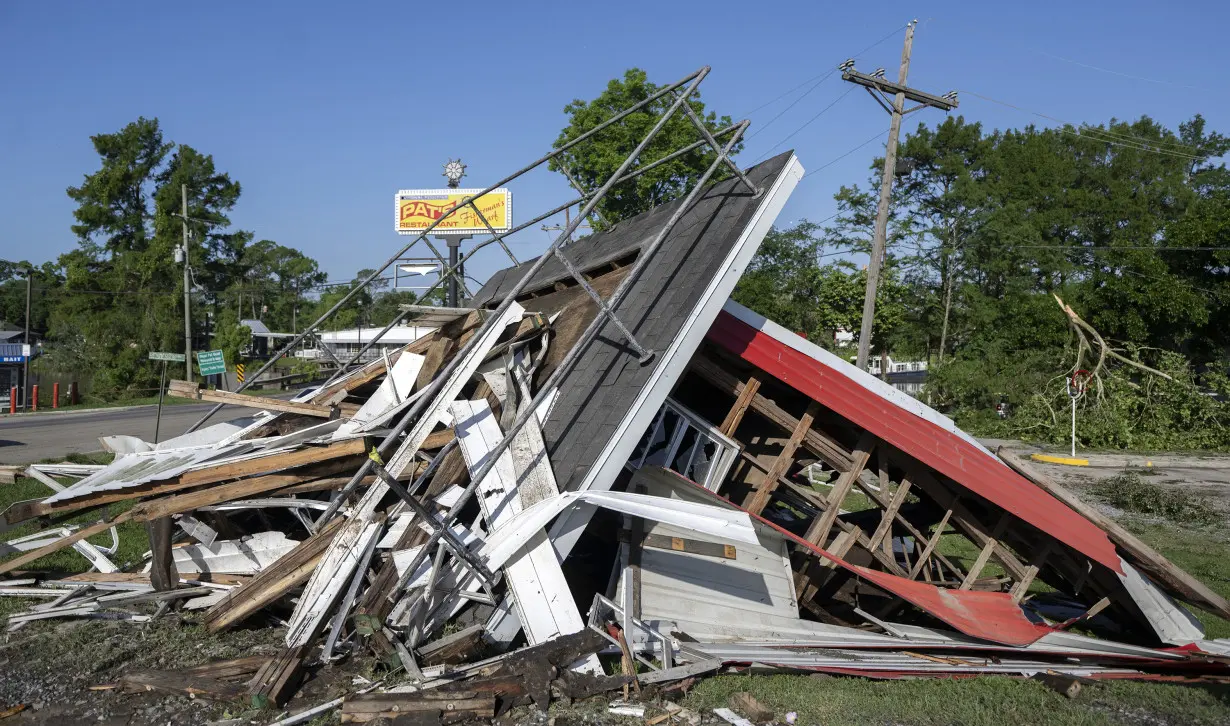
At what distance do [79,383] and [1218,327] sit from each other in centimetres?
4317

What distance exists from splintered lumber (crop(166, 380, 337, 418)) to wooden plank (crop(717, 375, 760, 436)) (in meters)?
3.52

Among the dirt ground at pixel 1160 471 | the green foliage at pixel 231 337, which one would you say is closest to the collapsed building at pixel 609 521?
the dirt ground at pixel 1160 471

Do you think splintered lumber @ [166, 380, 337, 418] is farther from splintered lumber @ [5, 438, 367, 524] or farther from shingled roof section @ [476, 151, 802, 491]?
shingled roof section @ [476, 151, 802, 491]

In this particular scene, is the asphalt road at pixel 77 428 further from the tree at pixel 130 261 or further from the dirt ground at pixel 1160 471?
the dirt ground at pixel 1160 471

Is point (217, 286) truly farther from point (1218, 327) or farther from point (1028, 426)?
point (1218, 327)

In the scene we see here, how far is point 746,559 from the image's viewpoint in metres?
6.46

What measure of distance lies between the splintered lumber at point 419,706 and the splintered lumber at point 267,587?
1.35m

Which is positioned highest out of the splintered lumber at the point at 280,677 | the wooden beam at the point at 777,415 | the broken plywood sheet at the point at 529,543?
the wooden beam at the point at 777,415

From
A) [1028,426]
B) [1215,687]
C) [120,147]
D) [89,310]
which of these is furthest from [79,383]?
[1215,687]

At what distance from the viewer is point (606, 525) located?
7.24 metres

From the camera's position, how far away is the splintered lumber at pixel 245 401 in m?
6.74

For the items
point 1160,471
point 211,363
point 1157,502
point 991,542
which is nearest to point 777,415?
point 991,542

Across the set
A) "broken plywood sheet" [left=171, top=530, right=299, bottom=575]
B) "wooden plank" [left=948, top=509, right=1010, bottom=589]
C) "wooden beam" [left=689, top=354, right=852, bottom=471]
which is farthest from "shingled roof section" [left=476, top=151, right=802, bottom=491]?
"wooden plank" [left=948, top=509, right=1010, bottom=589]

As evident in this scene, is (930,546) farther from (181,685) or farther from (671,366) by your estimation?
(181,685)
